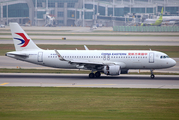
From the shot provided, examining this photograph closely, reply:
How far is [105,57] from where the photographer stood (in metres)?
39.3

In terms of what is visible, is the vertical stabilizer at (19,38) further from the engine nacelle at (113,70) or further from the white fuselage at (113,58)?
the engine nacelle at (113,70)

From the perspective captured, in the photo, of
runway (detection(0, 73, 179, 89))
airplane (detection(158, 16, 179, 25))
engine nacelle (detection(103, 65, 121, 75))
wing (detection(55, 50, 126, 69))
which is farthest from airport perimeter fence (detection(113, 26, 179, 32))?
engine nacelle (detection(103, 65, 121, 75))

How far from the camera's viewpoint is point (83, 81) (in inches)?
1417

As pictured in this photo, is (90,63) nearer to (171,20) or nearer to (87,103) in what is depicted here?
(87,103)

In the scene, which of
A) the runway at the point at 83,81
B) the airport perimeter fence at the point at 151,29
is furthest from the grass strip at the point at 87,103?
the airport perimeter fence at the point at 151,29

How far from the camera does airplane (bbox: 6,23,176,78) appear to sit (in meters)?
38.3

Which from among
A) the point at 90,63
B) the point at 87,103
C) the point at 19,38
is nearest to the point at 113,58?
the point at 90,63

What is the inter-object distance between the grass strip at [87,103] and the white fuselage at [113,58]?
9560 mm

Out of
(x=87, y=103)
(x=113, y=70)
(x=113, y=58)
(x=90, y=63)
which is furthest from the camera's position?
(x=113, y=58)

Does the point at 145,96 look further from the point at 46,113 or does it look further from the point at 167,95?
the point at 46,113

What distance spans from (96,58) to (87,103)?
16.5 meters

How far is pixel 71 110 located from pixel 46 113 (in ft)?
6.63

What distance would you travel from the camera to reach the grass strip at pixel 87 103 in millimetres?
19719

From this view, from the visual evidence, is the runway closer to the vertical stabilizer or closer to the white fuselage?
the white fuselage
